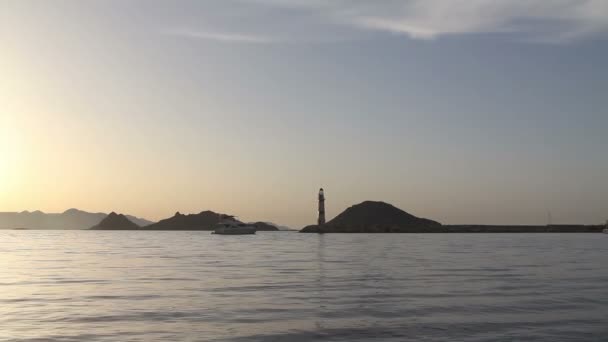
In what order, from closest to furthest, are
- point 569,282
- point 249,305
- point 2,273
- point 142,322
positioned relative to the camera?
1. point 142,322
2. point 249,305
3. point 569,282
4. point 2,273

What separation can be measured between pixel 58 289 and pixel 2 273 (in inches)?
590

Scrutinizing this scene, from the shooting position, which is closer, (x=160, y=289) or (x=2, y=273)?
(x=160, y=289)

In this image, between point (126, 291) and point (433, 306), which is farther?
point (126, 291)

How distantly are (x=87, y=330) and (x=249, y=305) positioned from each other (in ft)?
26.1

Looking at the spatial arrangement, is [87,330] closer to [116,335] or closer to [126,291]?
[116,335]

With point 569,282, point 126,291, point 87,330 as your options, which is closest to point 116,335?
point 87,330

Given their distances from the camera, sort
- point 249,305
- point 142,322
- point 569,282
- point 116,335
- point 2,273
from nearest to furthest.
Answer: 1. point 116,335
2. point 142,322
3. point 249,305
4. point 569,282
5. point 2,273

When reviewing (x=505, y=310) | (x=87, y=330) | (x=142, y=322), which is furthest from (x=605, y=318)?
(x=87, y=330)

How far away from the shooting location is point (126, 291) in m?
32.2

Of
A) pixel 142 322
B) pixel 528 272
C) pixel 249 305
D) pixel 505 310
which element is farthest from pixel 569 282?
pixel 142 322

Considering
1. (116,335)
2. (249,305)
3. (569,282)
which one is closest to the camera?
(116,335)

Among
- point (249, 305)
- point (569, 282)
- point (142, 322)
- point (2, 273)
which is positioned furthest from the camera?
point (2, 273)

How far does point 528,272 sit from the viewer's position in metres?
45.3

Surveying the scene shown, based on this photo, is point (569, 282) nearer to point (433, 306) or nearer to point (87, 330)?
point (433, 306)
